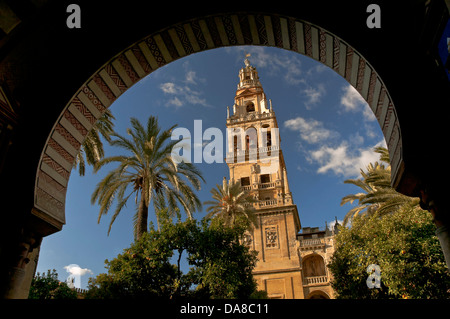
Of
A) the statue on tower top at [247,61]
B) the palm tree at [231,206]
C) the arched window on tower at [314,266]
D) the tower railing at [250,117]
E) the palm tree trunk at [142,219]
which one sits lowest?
the palm tree trunk at [142,219]

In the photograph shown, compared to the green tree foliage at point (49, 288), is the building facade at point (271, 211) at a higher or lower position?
higher

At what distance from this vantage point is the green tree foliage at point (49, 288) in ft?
44.3

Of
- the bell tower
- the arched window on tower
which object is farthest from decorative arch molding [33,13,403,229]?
the arched window on tower

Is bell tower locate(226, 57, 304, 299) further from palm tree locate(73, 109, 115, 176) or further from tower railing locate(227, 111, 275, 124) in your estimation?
palm tree locate(73, 109, 115, 176)

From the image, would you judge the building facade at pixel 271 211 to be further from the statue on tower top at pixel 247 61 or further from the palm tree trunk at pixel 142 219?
the palm tree trunk at pixel 142 219

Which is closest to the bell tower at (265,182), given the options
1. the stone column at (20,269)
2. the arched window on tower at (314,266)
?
the arched window on tower at (314,266)

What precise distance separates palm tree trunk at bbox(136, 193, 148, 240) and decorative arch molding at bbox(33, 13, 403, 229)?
11.1 metres

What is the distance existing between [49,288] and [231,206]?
1712 centimetres

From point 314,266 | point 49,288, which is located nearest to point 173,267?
point 49,288

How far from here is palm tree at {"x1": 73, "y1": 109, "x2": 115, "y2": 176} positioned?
611 inches

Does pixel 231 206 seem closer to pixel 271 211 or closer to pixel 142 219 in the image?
pixel 271 211

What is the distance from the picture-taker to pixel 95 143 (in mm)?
15656

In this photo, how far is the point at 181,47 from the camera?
19.3 feet

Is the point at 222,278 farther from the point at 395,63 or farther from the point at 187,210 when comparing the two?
the point at 395,63
